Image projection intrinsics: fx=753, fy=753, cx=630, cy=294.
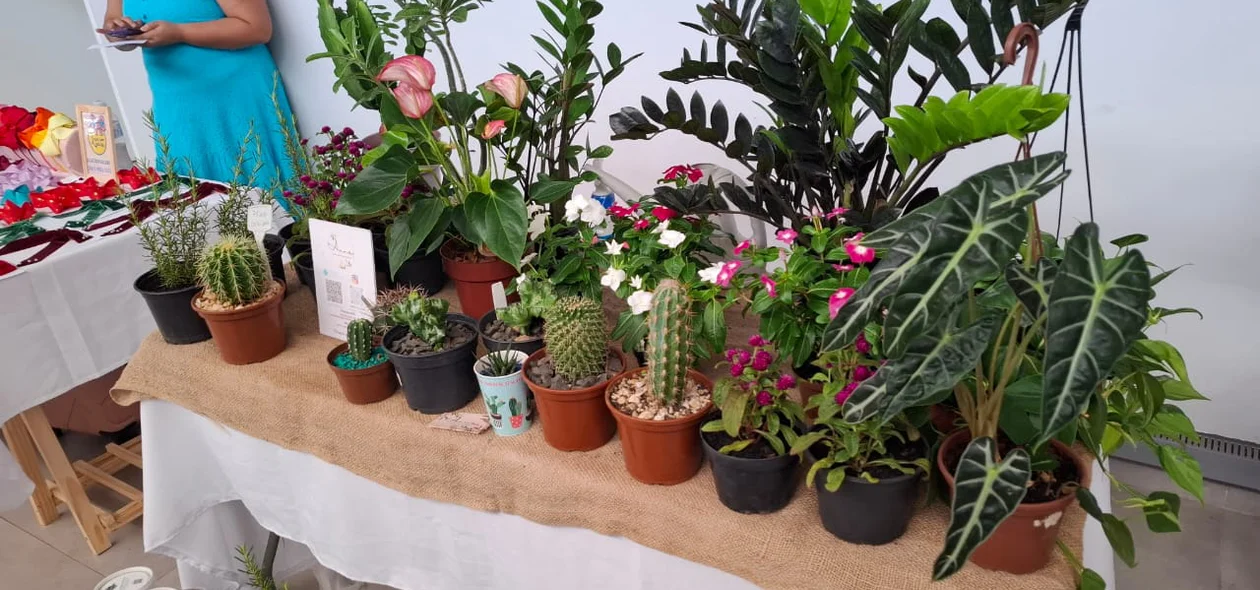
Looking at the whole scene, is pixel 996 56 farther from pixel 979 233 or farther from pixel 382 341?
pixel 382 341

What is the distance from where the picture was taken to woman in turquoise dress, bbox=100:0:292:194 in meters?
2.39

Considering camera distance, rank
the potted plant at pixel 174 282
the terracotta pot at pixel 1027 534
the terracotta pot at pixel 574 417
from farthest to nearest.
A: 1. the potted plant at pixel 174 282
2. the terracotta pot at pixel 574 417
3. the terracotta pot at pixel 1027 534

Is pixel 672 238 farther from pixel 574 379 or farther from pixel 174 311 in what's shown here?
pixel 174 311

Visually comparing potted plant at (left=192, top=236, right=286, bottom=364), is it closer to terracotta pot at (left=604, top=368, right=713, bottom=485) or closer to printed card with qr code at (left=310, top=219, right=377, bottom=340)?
printed card with qr code at (left=310, top=219, right=377, bottom=340)

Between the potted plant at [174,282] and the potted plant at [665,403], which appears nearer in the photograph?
the potted plant at [665,403]

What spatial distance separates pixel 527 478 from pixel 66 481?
1702 mm

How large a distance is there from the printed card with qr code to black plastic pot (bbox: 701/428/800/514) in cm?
72

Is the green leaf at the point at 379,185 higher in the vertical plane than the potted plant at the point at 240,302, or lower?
higher

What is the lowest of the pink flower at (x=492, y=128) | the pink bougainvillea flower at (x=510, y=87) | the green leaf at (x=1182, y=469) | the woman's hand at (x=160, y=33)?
the green leaf at (x=1182, y=469)

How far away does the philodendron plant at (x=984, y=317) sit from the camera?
59cm

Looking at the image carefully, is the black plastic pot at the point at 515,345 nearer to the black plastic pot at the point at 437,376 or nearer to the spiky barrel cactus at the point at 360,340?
the black plastic pot at the point at 437,376

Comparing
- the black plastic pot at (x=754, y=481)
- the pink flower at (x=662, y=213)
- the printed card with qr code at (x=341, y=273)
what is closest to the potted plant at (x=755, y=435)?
the black plastic pot at (x=754, y=481)

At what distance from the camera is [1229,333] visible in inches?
77.4

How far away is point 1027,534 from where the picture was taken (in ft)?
2.64
